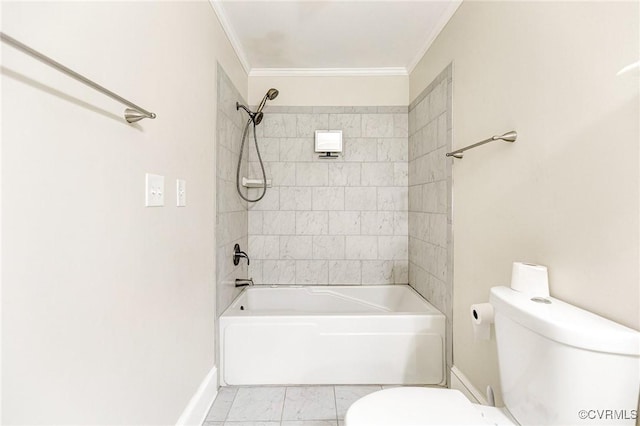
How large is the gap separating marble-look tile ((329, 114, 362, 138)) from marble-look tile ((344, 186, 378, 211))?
1.57ft

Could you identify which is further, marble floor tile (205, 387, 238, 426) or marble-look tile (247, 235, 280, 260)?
marble-look tile (247, 235, 280, 260)

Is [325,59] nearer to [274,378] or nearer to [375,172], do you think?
[375,172]

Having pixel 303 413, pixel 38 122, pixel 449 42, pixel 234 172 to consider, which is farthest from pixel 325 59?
pixel 303 413

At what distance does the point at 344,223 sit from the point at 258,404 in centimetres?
150

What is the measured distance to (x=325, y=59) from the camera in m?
2.55

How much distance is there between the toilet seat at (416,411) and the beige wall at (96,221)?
29.9 inches

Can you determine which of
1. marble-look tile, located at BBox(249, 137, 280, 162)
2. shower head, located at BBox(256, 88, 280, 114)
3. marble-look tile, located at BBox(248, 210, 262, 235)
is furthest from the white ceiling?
marble-look tile, located at BBox(248, 210, 262, 235)

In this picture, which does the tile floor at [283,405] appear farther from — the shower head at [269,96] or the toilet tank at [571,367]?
the shower head at [269,96]

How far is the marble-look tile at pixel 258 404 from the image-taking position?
1.71 meters

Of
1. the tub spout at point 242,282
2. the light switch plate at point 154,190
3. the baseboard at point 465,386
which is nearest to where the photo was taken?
the light switch plate at point 154,190

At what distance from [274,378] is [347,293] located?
0.95 metres

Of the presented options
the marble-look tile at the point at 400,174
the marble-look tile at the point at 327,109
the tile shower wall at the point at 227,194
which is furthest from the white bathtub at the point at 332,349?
the marble-look tile at the point at 327,109

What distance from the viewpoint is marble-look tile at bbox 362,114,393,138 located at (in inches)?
109

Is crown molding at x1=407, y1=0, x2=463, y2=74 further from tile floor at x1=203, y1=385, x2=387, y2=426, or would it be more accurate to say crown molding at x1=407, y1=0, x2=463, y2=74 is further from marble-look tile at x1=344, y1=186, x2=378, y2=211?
tile floor at x1=203, y1=385, x2=387, y2=426
